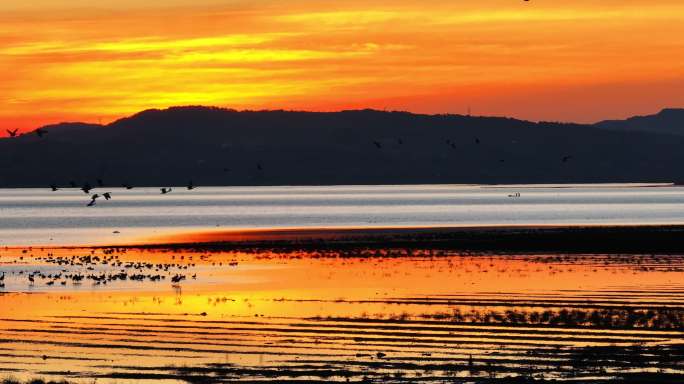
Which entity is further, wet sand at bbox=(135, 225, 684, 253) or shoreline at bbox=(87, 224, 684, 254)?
wet sand at bbox=(135, 225, 684, 253)

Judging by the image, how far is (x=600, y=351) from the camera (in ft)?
105

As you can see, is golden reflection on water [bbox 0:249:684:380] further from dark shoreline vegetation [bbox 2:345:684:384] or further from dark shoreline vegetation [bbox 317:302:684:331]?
dark shoreline vegetation [bbox 2:345:684:384]

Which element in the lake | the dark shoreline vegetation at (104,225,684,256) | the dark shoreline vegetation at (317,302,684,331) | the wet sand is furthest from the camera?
the wet sand

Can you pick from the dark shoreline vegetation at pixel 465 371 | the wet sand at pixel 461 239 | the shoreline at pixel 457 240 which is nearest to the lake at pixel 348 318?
the dark shoreline vegetation at pixel 465 371

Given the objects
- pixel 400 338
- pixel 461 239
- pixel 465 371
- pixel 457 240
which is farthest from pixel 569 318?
pixel 461 239

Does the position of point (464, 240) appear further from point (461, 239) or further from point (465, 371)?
point (465, 371)

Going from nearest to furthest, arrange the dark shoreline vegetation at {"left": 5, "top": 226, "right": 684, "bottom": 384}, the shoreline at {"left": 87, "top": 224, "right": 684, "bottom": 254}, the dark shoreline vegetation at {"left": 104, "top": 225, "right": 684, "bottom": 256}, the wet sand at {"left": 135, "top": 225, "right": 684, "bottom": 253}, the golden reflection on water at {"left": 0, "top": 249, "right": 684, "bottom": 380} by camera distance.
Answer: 1. the dark shoreline vegetation at {"left": 5, "top": 226, "right": 684, "bottom": 384}
2. the golden reflection on water at {"left": 0, "top": 249, "right": 684, "bottom": 380}
3. the dark shoreline vegetation at {"left": 104, "top": 225, "right": 684, "bottom": 256}
4. the shoreline at {"left": 87, "top": 224, "right": 684, "bottom": 254}
5. the wet sand at {"left": 135, "top": 225, "right": 684, "bottom": 253}

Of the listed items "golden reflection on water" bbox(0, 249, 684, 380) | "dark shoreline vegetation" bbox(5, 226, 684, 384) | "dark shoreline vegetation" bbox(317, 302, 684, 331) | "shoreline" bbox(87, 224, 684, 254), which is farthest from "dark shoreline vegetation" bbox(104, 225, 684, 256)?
"dark shoreline vegetation" bbox(317, 302, 684, 331)

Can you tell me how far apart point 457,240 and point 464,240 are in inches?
18.6

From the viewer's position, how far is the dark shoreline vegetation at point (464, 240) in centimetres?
7775

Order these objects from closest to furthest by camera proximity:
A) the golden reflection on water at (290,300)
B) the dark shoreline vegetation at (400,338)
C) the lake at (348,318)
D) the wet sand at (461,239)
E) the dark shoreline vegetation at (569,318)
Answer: the dark shoreline vegetation at (400,338)
the lake at (348,318)
the golden reflection on water at (290,300)
the dark shoreline vegetation at (569,318)
the wet sand at (461,239)

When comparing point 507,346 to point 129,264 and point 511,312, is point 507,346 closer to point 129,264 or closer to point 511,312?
point 511,312

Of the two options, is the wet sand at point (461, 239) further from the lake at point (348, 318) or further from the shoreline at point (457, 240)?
the lake at point (348, 318)

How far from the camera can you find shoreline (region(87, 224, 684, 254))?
77.9m
